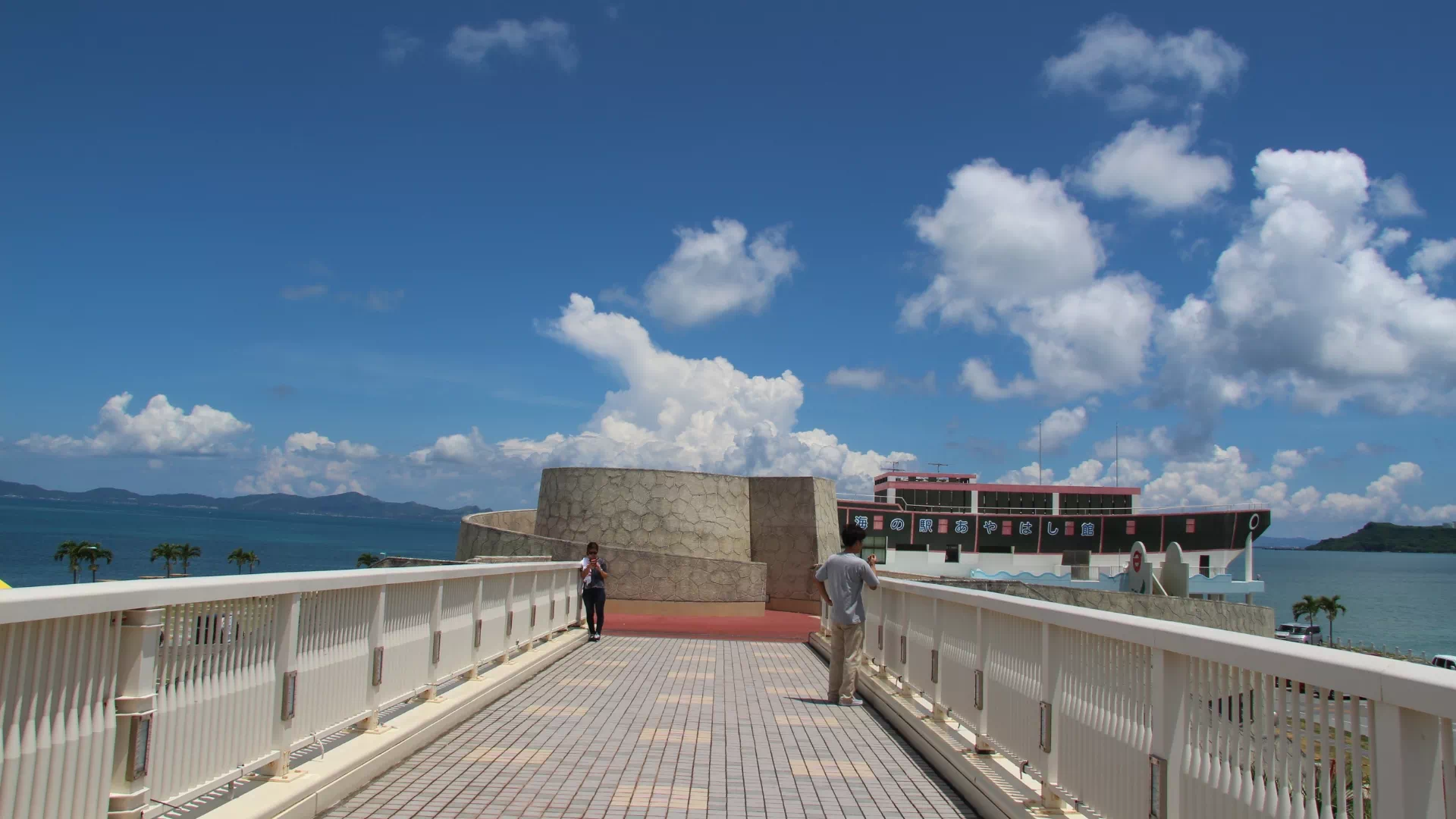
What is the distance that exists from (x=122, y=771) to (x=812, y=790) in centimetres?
359

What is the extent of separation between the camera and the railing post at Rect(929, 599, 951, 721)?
282 inches

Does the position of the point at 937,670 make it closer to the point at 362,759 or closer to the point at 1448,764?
the point at 362,759

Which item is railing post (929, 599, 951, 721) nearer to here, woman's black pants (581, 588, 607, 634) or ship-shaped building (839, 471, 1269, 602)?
woman's black pants (581, 588, 607, 634)

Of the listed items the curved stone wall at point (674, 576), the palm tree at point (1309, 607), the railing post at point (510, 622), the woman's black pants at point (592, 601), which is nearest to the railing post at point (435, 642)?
the railing post at point (510, 622)

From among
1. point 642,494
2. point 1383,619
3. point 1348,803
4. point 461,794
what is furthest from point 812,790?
point 1383,619

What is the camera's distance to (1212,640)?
3.27m

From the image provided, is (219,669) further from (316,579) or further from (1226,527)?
(1226,527)

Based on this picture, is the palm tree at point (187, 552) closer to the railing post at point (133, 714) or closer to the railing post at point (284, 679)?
the railing post at point (284, 679)

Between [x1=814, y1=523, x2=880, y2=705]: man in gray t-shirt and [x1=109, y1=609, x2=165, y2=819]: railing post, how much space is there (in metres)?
6.38

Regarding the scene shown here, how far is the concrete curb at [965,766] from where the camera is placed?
4.96 meters

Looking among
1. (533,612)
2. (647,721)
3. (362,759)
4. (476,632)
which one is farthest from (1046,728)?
(533,612)

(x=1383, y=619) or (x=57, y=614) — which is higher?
(x=57, y=614)

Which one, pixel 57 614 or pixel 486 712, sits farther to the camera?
pixel 486 712

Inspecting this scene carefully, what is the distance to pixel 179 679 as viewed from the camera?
393 cm
